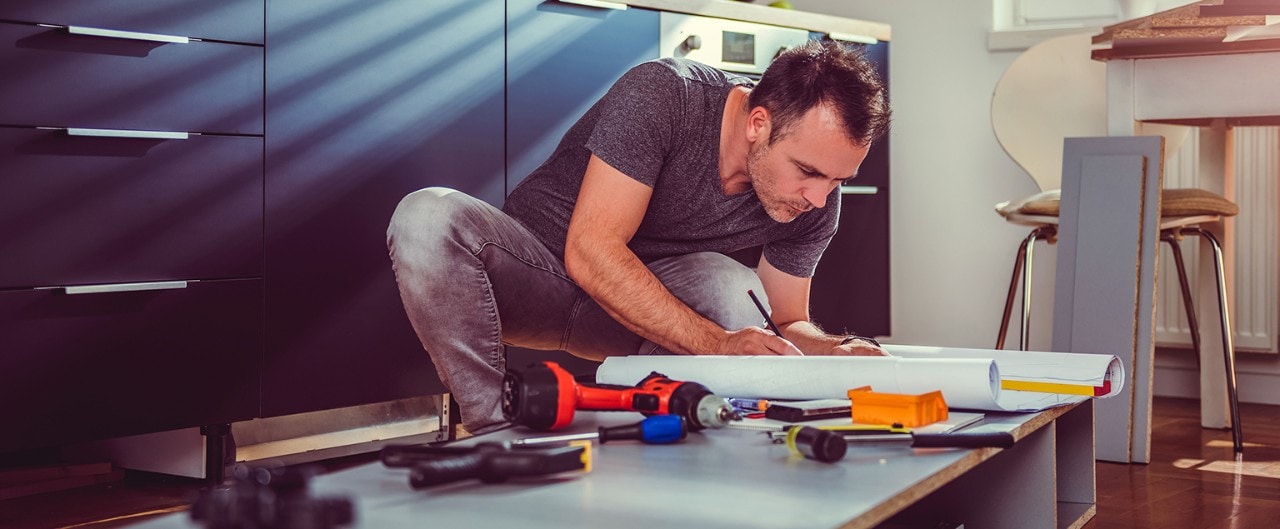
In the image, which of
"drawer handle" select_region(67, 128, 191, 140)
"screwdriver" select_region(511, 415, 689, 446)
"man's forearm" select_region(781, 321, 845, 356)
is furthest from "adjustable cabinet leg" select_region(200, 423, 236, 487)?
"screwdriver" select_region(511, 415, 689, 446)

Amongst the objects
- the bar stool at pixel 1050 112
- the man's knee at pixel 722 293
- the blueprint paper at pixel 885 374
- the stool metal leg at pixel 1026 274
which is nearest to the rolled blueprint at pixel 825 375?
the blueprint paper at pixel 885 374

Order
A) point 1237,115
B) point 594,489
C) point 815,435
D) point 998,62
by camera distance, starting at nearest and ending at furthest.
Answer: point 594,489 → point 815,435 → point 1237,115 → point 998,62

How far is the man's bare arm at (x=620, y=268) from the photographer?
65.9 inches

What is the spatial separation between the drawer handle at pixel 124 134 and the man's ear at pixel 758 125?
1.00 metres

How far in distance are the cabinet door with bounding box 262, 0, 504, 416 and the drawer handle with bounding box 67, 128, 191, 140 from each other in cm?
20

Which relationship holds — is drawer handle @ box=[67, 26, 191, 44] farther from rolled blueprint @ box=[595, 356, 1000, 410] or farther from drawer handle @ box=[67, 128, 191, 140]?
rolled blueprint @ box=[595, 356, 1000, 410]

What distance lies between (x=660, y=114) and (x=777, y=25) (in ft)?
4.97

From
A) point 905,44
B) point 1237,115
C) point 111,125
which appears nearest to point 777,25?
point 905,44

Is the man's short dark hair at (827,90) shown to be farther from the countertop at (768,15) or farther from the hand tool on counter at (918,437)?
the countertop at (768,15)

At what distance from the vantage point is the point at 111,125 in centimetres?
202

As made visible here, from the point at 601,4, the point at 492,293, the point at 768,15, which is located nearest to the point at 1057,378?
the point at 492,293

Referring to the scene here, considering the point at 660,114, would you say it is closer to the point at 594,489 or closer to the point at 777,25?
the point at 594,489

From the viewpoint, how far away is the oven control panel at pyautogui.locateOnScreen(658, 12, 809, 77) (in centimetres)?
302

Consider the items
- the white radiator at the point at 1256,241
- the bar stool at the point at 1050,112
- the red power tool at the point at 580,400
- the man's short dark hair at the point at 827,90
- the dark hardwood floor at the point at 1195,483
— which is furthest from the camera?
the white radiator at the point at 1256,241
